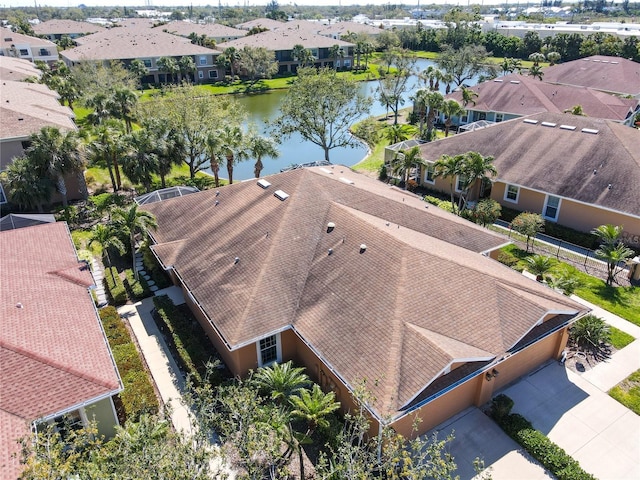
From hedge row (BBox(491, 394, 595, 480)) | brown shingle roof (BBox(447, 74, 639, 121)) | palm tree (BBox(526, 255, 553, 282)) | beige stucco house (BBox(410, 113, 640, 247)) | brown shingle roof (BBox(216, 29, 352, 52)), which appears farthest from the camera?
brown shingle roof (BBox(216, 29, 352, 52))

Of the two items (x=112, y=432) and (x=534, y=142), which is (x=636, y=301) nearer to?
(x=534, y=142)

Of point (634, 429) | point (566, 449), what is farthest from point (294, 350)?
point (634, 429)

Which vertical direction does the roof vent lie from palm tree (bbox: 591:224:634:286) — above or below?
above

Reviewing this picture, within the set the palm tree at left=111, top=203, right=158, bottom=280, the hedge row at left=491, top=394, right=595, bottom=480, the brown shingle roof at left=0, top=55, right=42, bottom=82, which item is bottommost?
the hedge row at left=491, top=394, right=595, bottom=480

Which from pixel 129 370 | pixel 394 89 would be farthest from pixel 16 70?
pixel 129 370

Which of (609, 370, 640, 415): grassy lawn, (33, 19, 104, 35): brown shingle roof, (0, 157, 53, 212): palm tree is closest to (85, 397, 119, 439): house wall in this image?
(609, 370, 640, 415): grassy lawn

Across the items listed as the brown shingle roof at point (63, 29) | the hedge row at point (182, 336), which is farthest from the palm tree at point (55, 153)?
the brown shingle roof at point (63, 29)

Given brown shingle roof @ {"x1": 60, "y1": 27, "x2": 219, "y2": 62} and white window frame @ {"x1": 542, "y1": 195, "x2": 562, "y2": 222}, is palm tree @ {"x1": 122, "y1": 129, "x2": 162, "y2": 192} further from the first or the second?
brown shingle roof @ {"x1": 60, "y1": 27, "x2": 219, "y2": 62}
